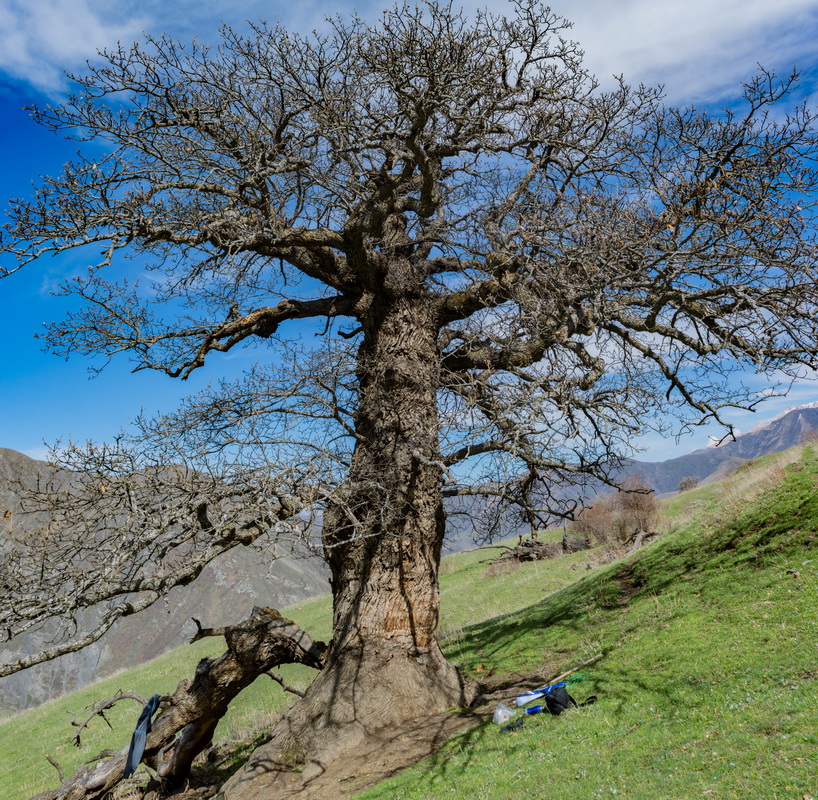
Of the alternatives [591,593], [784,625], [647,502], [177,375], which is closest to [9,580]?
[177,375]

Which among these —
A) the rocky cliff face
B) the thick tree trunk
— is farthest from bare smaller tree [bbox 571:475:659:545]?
the rocky cliff face

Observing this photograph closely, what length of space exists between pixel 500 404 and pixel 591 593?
560cm

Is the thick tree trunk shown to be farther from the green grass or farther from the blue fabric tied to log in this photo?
the blue fabric tied to log

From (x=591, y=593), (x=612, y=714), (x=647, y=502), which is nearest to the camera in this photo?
(x=612, y=714)

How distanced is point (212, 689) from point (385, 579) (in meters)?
3.19

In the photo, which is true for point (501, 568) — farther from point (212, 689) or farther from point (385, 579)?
point (212, 689)

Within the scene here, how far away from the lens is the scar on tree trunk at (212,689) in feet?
28.5

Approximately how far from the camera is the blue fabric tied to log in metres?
8.29

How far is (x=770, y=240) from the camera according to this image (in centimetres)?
770

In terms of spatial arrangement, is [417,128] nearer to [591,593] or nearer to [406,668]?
[406,668]

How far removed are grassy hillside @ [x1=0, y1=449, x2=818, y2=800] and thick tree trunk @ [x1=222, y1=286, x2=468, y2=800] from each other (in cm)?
146

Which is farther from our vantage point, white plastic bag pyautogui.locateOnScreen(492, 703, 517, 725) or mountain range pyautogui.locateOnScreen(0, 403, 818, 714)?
mountain range pyautogui.locateOnScreen(0, 403, 818, 714)

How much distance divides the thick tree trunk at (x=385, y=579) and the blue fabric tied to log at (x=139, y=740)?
1.86 metres

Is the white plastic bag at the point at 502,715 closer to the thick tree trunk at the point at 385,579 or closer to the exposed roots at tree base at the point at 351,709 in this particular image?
the exposed roots at tree base at the point at 351,709
